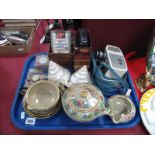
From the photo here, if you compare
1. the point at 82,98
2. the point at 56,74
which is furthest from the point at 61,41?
the point at 82,98

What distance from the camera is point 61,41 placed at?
637mm

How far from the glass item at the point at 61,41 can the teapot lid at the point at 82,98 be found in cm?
18

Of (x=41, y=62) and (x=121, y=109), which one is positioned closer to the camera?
(x=121, y=109)

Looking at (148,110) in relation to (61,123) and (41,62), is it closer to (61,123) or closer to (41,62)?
(61,123)

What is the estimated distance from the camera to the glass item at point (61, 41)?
0.62 meters

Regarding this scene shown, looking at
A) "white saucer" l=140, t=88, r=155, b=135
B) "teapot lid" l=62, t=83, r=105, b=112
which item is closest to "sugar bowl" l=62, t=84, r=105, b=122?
"teapot lid" l=62, t=83, r=105, b=112

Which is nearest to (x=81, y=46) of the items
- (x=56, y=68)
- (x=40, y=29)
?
(x=56, y=68)

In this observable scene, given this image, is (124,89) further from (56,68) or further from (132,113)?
(56,68)

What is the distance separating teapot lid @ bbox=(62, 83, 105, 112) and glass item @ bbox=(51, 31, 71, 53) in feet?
0.59

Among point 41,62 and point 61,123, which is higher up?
point 41,62

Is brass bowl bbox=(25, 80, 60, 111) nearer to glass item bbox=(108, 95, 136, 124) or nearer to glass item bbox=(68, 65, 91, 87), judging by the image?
glass item bbox=(68, 65, 91, 87)

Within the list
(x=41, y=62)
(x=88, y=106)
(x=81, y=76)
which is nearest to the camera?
(x=88, y=106)

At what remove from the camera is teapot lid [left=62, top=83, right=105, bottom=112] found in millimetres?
519

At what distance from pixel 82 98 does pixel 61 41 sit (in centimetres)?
25
